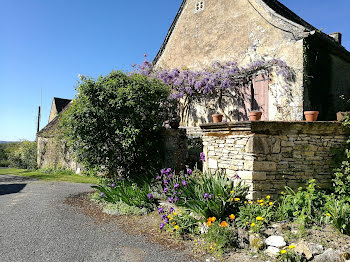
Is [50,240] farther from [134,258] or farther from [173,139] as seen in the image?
[173,139]

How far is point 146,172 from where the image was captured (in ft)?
27.0

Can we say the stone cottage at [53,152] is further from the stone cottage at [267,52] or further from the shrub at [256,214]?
the shrub at [256,214]

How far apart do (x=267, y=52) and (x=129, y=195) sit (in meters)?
7.24

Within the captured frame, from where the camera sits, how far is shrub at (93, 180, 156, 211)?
6543 millimetres

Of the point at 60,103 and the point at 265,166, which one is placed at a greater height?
the point at 60,103

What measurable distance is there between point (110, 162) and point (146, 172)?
1189 millimetres

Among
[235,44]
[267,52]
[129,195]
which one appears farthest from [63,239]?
[235,44]

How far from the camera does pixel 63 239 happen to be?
4789mm

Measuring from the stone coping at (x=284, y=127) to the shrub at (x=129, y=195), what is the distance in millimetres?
2522

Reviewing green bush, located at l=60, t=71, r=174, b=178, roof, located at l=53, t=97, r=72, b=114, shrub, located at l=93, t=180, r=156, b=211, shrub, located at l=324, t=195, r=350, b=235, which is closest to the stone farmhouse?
green bush, located at l=60, t=71, r=174, b=178

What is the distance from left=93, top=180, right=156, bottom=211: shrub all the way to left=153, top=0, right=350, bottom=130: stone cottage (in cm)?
549

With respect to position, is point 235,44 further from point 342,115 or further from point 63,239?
point 63,239

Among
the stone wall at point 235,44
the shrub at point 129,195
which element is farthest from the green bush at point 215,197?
the stone wall at point 235,44

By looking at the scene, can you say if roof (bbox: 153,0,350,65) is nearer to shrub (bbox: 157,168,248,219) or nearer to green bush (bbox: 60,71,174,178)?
green bush (bbox: 60,71,174,178)
